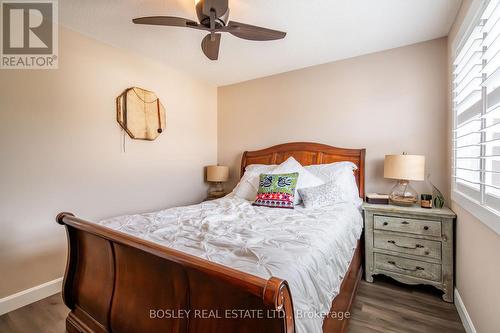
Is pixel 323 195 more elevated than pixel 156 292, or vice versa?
pixel 323 195

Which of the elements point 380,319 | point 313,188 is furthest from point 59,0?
point 380,319

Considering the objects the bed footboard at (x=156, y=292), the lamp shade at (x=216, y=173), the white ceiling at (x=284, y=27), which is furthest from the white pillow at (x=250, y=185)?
the bed footboard at (x=156, y=292)

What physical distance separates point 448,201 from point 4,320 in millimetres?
3969

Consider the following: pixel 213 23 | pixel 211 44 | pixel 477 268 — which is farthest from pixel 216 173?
pixel 477 268

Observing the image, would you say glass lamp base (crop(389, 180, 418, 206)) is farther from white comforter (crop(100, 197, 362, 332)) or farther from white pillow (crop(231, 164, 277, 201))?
white pillow (crop(231, 164, 277, 201))

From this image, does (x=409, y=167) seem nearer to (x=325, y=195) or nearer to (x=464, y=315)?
→ (x=325, y=195)

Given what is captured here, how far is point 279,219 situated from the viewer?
1.88m

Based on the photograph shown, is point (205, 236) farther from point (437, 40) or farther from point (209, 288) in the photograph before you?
point (437, 40)

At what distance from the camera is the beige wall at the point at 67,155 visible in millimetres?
1986

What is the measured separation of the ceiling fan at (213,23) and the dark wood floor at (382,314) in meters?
2.29

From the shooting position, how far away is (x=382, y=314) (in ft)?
6.10

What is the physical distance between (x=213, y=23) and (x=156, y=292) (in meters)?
1.70

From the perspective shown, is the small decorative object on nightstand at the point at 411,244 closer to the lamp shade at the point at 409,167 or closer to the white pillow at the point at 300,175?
the lamp shade at the point at 409,167

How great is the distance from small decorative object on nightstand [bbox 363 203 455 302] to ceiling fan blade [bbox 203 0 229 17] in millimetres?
2100
